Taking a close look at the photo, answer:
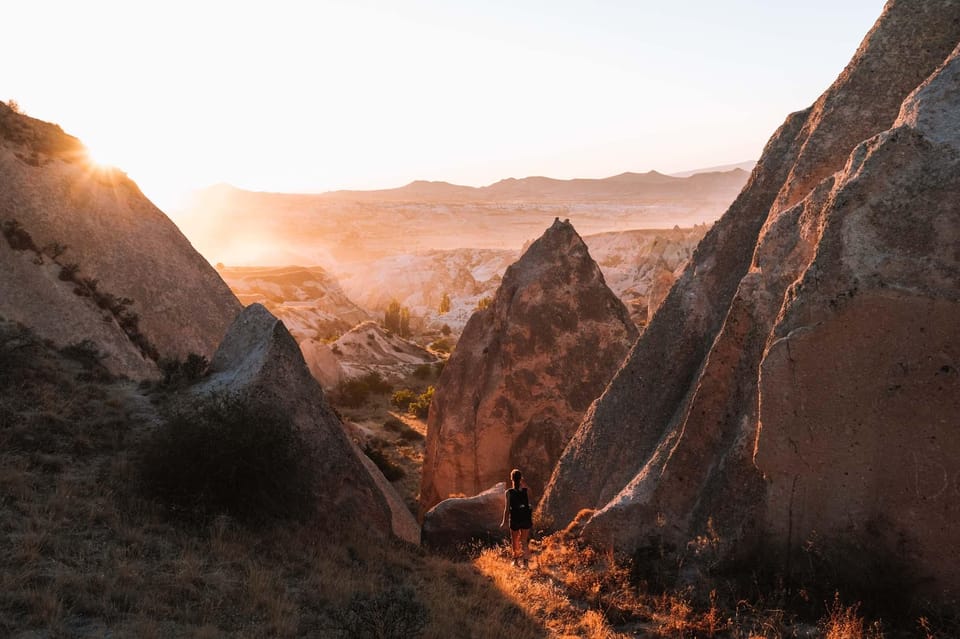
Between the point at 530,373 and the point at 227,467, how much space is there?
347 inches

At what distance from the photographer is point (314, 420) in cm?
1104

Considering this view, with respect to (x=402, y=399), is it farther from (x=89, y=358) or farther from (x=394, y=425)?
(x=89, y=358)

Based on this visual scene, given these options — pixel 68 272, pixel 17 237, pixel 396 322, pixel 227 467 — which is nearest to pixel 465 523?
pixel 227 467

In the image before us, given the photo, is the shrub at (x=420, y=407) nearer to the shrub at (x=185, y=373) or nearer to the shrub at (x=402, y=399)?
the shrub at (x=402, y=399)

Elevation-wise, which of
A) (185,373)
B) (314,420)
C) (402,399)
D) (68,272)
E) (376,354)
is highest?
(68,272)

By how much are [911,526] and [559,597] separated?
3.98 meters

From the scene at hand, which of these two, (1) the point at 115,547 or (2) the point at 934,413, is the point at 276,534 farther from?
(2) the point at 934,413

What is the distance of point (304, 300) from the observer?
67312mm

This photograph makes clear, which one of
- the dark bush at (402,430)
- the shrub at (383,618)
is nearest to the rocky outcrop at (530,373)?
the dark bush at (402,430)

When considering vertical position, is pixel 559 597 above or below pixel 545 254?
below

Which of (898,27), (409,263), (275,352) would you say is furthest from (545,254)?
(409,263)

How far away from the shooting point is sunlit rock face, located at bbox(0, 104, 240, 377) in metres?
16.3

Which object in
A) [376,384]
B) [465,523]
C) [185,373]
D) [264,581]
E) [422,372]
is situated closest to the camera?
A: [264,581]

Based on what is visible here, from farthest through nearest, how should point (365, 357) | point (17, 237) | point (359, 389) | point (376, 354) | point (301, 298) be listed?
point (301, 298) < point (376, 354) < point (365, 357) < point (359, 389) < point (17, 237)
